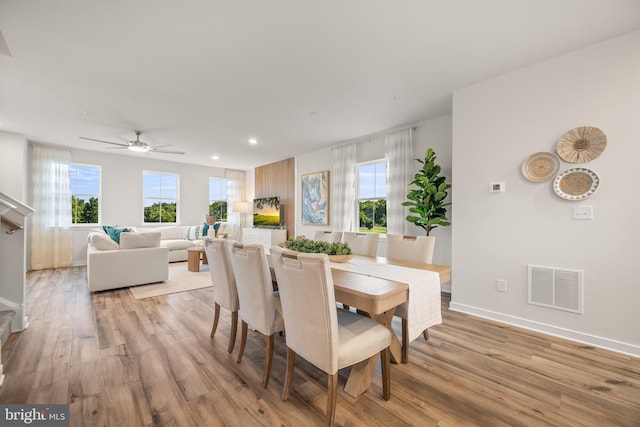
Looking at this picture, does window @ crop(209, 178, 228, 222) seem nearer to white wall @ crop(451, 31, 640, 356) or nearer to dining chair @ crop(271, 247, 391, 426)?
white wall @ crop(451, 31, 640, 356)

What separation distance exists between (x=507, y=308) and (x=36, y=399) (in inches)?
157

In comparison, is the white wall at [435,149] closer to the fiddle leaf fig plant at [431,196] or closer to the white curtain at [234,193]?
the fiddle leaf fig plant at [431,196]

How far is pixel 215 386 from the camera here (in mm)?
1832

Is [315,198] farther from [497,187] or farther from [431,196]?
[497,187]

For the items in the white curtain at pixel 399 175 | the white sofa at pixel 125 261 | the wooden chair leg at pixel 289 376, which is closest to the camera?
the wooden chair leg at pixel 289 376

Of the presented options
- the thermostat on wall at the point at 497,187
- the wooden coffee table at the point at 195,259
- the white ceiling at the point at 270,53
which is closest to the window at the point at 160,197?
the wooden coffee table at the point at 195,259

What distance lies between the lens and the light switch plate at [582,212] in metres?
2.44

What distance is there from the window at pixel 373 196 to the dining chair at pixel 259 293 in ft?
11.2

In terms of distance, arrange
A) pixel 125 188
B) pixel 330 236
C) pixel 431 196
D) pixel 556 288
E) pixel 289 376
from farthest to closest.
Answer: pixel 125 188
pixel 431 196
pixel 330 236
pixel 556 288
pixel 289 376

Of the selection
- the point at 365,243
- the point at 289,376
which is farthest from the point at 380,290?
the point at 365,243

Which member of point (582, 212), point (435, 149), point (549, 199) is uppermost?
point (435, 149)

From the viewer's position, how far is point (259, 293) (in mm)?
1869

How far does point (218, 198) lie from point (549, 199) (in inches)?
319

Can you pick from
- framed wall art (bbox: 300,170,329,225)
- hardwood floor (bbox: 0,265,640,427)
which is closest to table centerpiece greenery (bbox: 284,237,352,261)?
hardwood floor (bbox: 0,265,640,427)
